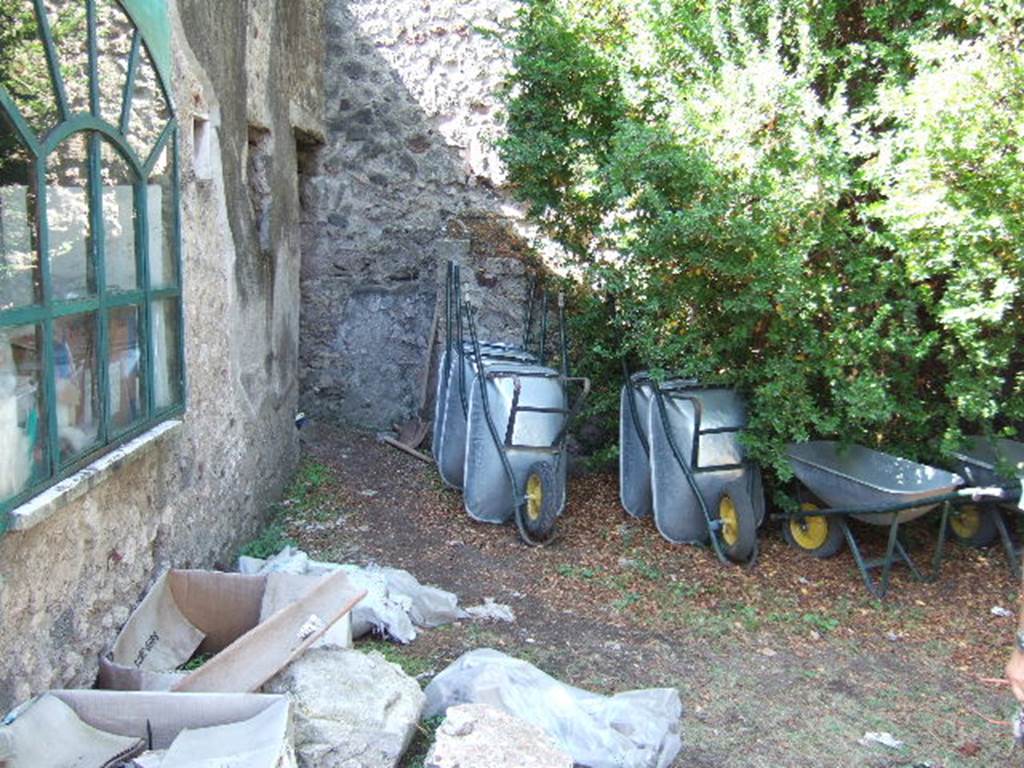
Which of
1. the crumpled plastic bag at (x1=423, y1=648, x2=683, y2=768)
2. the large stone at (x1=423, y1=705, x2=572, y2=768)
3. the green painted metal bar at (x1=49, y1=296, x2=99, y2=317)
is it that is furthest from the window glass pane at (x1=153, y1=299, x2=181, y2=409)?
the large stone at (x1=423, y1=705, x2=572, y2=768)

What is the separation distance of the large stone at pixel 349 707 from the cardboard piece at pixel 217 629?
3.4 inches

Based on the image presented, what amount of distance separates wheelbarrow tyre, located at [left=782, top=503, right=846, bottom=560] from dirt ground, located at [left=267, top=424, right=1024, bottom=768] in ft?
0.23

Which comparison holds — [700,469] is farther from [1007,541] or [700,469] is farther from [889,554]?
[1007,541]

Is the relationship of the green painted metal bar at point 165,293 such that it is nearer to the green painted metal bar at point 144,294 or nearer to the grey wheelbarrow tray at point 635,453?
the green painted metal bar at point 144,294

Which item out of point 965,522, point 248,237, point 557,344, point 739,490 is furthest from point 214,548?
point 965,522

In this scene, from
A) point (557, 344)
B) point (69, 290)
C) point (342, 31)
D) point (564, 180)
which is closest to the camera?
point (69, 290)

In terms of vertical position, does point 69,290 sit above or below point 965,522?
above

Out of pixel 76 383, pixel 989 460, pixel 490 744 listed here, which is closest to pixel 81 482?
pixel 76 383

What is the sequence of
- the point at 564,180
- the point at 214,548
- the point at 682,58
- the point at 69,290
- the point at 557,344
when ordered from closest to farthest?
the point at 69,290
the point at 214,548
the point at 682,58
the point at 564,180
the point at 557,344

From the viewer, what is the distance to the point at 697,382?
5.33 metres

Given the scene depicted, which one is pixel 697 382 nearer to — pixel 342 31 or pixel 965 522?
pixel 965 522

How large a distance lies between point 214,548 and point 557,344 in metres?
3.17

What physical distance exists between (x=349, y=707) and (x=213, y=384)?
77.6 inches

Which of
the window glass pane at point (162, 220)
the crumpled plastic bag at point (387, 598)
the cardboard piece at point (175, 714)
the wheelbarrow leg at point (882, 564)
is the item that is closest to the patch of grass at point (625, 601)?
the crumpled plastic bag at point (387, 598)
